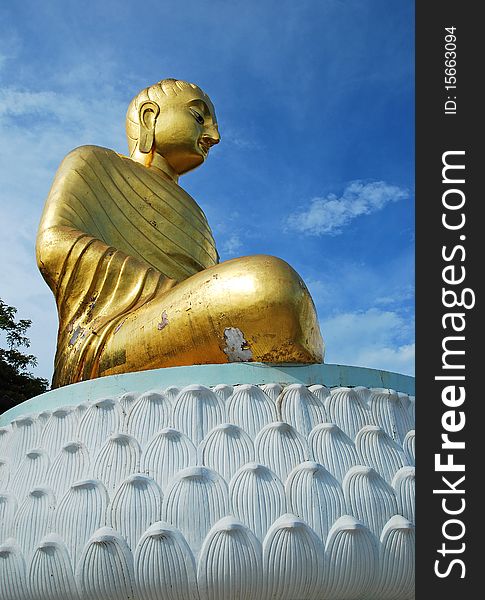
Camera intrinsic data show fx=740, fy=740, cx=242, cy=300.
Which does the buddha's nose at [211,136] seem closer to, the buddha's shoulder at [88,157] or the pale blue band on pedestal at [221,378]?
the buddha's shoulder at [88,157]

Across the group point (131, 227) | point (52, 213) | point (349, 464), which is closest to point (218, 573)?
point (349, 464)

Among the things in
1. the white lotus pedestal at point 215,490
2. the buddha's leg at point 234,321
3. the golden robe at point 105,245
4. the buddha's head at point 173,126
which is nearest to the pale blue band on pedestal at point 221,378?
the white lotus pedestal at point 215,490

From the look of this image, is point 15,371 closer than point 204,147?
No

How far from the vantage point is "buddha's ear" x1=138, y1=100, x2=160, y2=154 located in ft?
15.5

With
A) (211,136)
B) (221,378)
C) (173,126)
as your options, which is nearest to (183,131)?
(173,126)

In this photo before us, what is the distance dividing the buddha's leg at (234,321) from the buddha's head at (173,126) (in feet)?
6.83

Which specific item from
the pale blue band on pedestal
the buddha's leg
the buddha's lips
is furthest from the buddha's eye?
the pale blue band on pedestal

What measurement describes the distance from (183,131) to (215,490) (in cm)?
317

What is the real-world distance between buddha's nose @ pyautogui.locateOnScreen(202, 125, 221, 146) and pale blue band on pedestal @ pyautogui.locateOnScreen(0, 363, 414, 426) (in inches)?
108

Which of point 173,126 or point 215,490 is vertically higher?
point 173,126

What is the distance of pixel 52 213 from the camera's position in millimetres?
3670

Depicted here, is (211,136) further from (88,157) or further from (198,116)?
(88,157)

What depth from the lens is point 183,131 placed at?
15.5 feet

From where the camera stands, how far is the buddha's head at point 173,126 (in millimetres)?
4738
